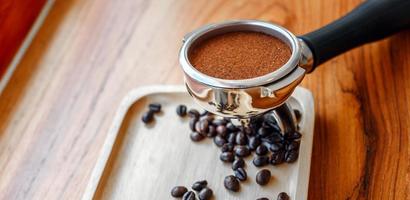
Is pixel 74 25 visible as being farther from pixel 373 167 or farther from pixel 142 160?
pixel 373 167

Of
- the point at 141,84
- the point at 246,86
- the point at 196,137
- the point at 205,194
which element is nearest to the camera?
the point at 246,86

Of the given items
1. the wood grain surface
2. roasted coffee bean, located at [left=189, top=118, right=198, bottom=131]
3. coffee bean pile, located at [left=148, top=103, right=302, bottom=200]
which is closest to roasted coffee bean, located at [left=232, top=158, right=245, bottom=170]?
coffee bean pile, located at [left=148, top=103, right=302, bottom=200]

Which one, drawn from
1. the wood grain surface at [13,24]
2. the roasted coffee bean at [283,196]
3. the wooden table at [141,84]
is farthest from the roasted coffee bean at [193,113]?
the wood grain surface at [13,24]

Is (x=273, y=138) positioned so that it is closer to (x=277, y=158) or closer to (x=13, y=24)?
(x=277, y=158)

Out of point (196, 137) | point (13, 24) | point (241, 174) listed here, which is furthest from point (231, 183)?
point (13, 24)

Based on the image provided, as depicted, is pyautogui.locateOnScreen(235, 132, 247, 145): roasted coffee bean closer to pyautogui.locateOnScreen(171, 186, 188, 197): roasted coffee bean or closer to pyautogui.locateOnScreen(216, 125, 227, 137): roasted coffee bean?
pyautogui.locateOnScreen(216, 125, 227, 137): roasted coffee bean

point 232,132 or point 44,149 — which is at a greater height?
point 232,132

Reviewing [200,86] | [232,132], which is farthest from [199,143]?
[200,86]
